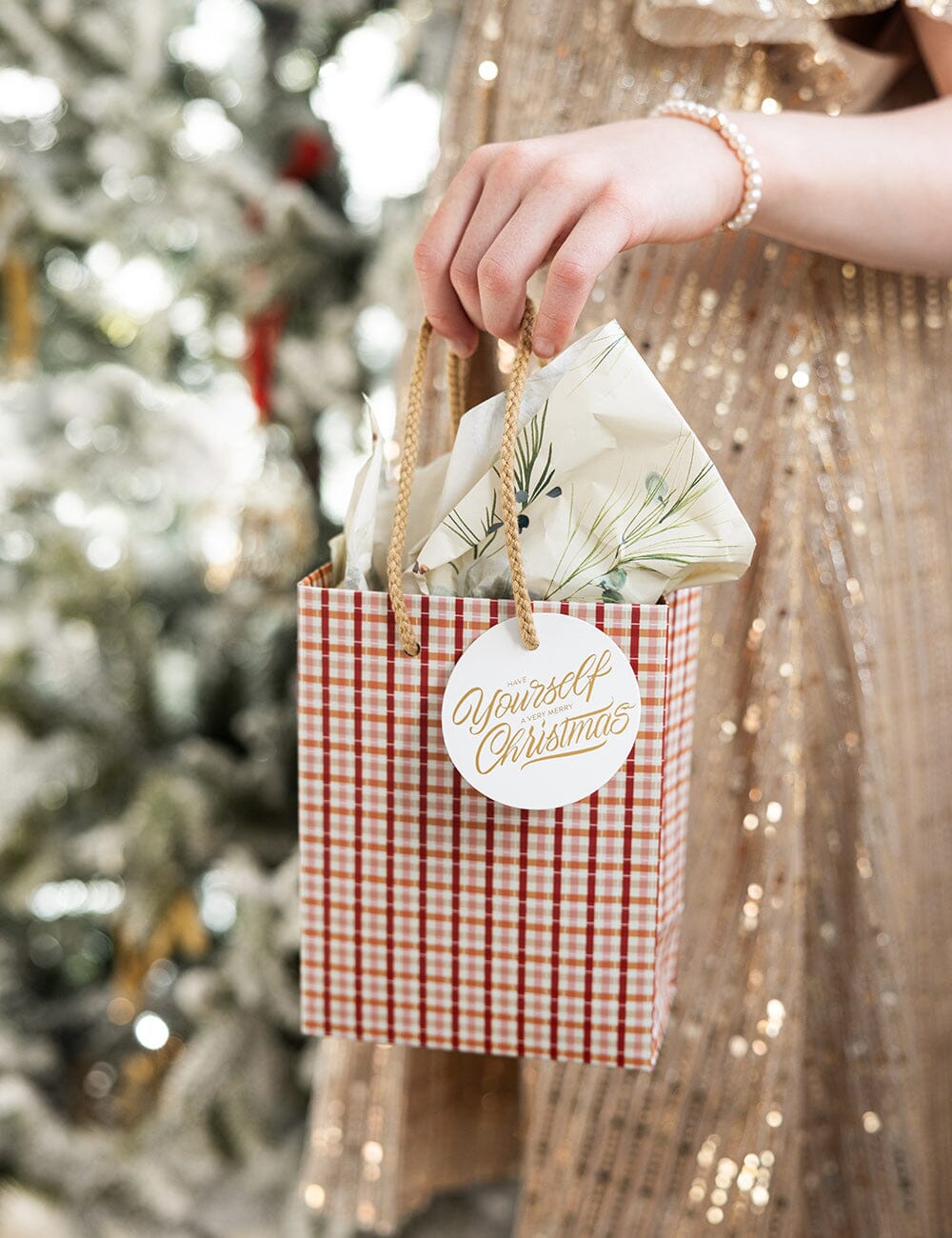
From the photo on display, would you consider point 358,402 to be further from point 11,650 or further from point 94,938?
point 94,938

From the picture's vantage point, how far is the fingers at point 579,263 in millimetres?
430

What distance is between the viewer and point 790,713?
61cm

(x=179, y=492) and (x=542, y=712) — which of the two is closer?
(x=542, y=712)

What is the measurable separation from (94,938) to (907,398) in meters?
1.08

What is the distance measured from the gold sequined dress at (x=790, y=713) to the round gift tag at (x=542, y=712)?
0.22 metres

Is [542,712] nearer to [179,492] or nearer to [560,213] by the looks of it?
[560,213]

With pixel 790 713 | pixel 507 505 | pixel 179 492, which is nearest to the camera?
pixel 507 505

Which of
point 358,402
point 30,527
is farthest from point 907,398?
point 30,527

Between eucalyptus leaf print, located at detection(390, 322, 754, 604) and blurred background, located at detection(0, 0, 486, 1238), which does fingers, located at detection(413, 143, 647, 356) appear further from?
blurred background, located at detection(0, 0, 486, 1238)

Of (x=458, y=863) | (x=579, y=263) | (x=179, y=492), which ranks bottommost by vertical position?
(x=458, y=863)

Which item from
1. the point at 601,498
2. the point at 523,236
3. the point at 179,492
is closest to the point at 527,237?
the point at 523,236

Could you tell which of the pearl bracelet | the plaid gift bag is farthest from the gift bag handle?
the pearl bracelet

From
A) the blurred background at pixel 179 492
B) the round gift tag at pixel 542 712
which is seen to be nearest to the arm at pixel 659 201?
the round gift tag at pixel 542 712

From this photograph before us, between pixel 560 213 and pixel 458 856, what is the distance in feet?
0.91
